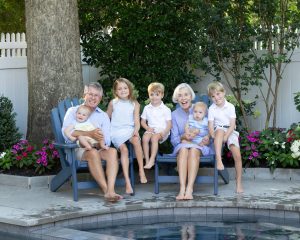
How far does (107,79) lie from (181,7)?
4.56 ft

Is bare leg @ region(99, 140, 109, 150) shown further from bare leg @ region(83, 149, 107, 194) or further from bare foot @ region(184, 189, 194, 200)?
bare foot @ region(184, 189, 194, 200)

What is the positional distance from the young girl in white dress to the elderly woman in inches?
14.9

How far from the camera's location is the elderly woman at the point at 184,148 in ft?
24.7

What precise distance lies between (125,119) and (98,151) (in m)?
0.55

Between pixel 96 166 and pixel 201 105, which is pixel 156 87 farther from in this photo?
pixel 96 166

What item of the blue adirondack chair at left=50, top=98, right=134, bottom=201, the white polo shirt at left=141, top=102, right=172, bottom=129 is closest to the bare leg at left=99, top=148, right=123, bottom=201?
the blue adirondack chair at left=50, top=98, right=134, bottom=201

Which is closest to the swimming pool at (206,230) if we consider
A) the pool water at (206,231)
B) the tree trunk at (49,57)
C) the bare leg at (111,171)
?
the pool water at (206,231)

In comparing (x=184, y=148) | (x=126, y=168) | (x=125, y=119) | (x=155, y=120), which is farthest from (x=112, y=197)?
(x=155, y=120)

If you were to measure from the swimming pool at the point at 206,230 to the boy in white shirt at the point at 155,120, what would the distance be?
1.12 meters

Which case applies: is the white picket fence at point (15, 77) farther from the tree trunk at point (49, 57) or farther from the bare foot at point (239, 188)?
the bare foot at point (239, 188)

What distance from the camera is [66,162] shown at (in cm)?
782

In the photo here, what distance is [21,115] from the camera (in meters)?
10.0

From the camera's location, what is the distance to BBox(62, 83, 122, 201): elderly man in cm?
743

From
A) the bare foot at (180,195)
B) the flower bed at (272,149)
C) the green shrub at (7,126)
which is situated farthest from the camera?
the green shrub at (7,126)
